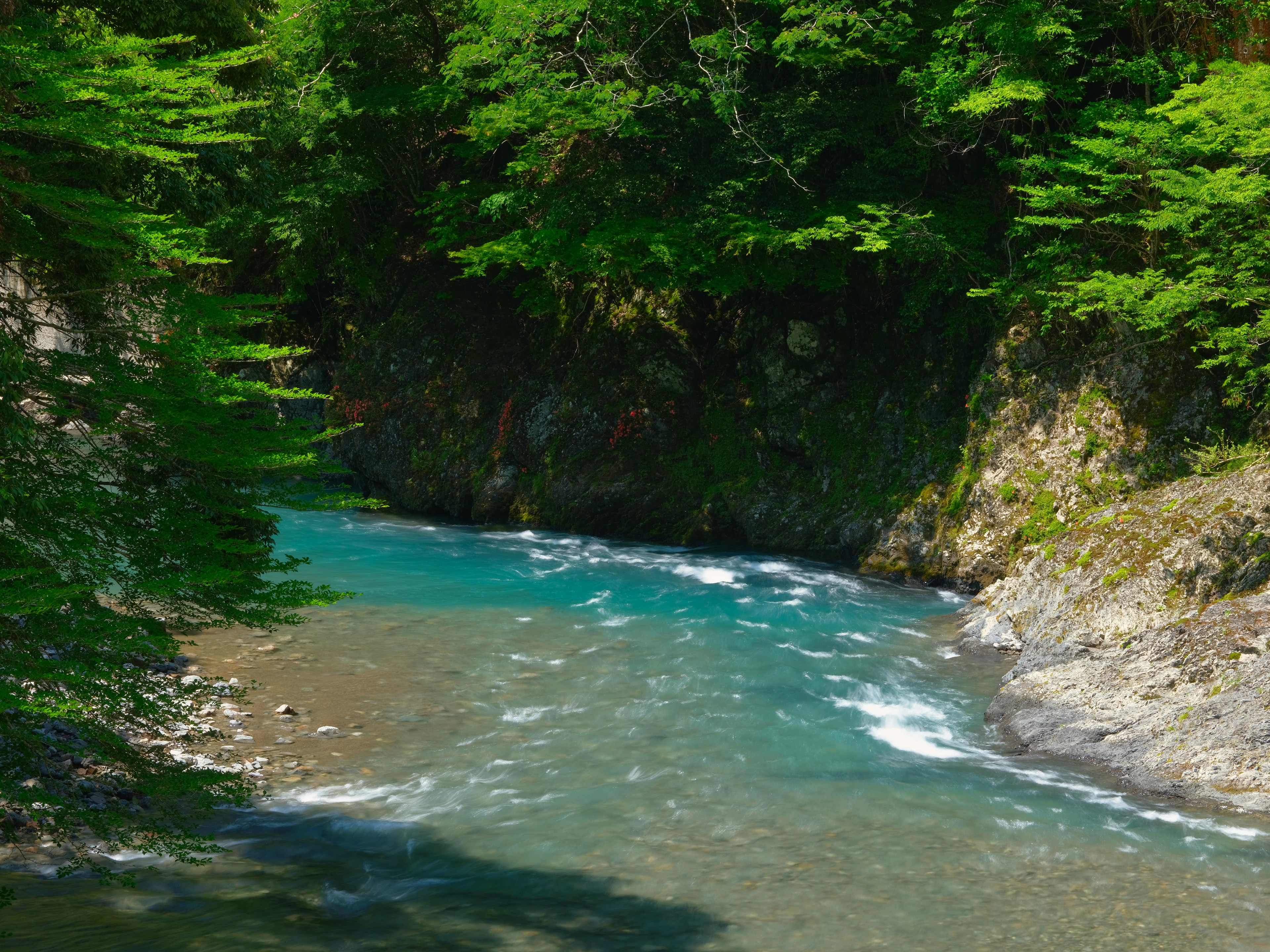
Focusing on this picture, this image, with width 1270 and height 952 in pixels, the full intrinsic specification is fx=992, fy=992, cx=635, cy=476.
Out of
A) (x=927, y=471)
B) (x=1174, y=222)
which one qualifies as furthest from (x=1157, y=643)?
(x=927, y=471)

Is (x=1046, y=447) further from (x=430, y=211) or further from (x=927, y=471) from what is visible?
(x=430, y=211)

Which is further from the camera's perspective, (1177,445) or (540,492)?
(540,492)

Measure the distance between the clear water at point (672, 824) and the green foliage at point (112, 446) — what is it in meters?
0.88

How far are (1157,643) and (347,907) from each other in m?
7.14

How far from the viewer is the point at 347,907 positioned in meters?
6.00

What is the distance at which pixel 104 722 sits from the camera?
19.7 feet

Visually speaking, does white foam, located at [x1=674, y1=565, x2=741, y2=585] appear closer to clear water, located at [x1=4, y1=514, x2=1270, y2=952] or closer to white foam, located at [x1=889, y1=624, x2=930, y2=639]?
clear water, located at [x1=4, y1=514, x2=1270, y2=952]

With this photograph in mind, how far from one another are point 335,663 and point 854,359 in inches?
421

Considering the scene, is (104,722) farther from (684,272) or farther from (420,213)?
(420,213)

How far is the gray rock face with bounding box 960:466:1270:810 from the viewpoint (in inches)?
302

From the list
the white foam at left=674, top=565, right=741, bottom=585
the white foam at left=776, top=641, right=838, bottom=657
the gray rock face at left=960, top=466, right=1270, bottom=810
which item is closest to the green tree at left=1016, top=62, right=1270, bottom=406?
the gray rock face at left=960, top=466, right=1270, bottom=810

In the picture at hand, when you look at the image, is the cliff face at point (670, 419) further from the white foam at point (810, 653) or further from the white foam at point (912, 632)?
the white foam at point (810, 653)

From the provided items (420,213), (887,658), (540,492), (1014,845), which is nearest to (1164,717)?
(1014,845)

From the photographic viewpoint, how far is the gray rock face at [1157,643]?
7.66m
